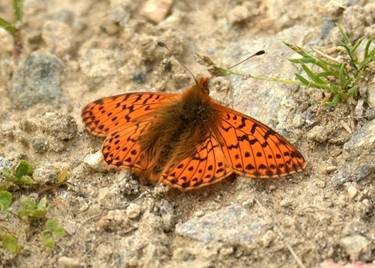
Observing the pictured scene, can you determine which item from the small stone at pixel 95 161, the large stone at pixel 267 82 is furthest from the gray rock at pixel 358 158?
the small stone at pixel 95 161

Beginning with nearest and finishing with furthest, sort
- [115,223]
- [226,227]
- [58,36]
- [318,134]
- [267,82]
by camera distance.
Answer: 1. [226,227]
2. [115,223]
3. [318,134]
4. [267,82]
5. [58,36]

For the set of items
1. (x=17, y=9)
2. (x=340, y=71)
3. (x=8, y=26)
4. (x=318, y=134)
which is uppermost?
(x=340, y=71)

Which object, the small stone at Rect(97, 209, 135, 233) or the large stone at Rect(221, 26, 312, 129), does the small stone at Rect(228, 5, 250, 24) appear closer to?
the large stone at Rect(221, 26, 312, 129)

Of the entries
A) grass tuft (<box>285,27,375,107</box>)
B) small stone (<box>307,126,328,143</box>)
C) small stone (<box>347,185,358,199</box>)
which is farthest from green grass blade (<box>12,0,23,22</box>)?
small stone (<box>347,185,358,199</box>)

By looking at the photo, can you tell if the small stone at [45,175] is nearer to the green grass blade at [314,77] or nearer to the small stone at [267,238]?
the small stone at [267,238]

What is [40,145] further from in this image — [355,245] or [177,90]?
[355,245]

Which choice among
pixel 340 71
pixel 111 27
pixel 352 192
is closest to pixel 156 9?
pixel 111 27
